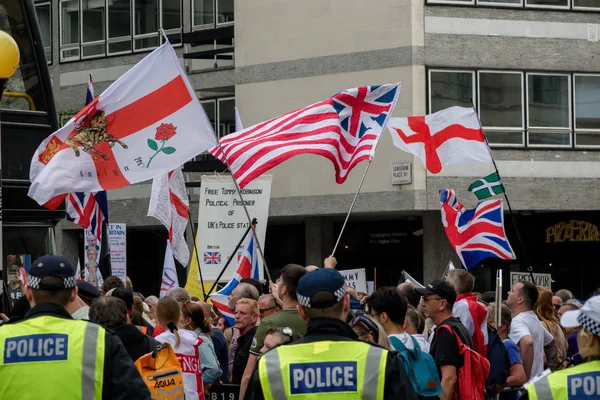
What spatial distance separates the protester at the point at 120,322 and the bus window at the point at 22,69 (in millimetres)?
4515

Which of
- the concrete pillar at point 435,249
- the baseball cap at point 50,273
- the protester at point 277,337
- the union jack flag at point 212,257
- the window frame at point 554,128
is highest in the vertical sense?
the window frame at point 554,128

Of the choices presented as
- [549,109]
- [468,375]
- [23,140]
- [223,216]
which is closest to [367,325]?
[468,375]

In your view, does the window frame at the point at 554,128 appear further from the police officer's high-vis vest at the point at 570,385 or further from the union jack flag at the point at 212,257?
the police officer's high-vis vest at the point at 570,385

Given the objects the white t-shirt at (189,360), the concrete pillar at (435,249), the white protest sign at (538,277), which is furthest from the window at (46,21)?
the white t-shirt at (189,360)

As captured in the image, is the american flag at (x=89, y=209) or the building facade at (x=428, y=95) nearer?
the american flag at (x=89, y=209)

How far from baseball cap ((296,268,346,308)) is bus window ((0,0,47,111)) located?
7256 millimetres

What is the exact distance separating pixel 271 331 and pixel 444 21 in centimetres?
2262

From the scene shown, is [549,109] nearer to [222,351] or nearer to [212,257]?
[212,257]

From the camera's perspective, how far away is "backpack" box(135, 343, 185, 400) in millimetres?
8289

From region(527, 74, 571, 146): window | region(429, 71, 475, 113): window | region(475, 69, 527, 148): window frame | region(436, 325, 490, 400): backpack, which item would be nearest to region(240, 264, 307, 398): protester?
region(436, 325, 490, 400): backpack

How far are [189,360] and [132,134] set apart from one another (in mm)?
3439

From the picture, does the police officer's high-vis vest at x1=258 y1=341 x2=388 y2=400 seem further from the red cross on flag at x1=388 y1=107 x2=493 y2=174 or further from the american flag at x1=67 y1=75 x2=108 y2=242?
the red cross on flag at x1=388 y1=107 x2=493 y2=174

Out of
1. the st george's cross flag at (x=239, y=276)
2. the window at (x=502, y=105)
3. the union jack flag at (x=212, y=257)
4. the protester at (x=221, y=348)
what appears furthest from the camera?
the window at (x=502, y=105)

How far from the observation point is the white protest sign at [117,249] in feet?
69.9
